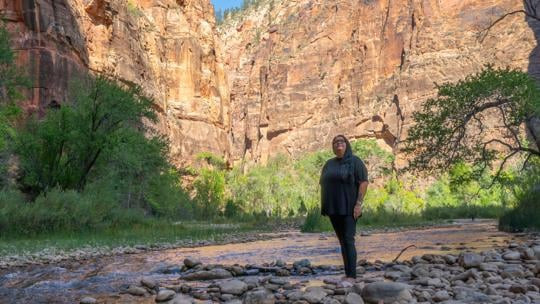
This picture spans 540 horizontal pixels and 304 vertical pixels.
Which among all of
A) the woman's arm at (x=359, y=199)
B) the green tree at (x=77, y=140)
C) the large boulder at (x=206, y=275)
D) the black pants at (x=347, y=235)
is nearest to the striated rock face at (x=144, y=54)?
the green tree at (x=77, y=140)

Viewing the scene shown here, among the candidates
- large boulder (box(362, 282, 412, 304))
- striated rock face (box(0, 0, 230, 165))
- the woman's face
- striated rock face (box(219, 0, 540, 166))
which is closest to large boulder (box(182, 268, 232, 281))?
the woman's face

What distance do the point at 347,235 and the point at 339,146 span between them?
1156mm

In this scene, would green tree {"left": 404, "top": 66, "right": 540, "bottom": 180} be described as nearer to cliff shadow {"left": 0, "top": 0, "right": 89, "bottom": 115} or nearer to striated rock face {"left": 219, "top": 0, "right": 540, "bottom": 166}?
cliff shadow {"left": 0, "top": 0, "right": 89, "bottom": 115}

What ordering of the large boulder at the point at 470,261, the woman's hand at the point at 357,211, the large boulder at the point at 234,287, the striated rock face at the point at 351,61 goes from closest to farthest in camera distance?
the large boulder at the point at 234,287 < the woman's hand at the point at 357,211 < the large boulder at the point at 470,261 < the striated rock face at the point at 351,61

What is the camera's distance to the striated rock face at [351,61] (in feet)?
324

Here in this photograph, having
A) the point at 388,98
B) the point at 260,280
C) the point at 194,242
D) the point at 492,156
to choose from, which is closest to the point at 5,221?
the point at 194,242

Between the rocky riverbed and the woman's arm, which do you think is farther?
the woman's arm

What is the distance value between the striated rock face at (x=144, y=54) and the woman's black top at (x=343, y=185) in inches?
1306

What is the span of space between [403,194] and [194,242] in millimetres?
61541

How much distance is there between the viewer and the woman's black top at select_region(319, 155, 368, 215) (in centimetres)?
637

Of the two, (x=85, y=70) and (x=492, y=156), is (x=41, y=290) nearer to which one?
(x=492, y=156)

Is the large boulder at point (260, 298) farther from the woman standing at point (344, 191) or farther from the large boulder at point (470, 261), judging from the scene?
the large boulder at point (470, 261)

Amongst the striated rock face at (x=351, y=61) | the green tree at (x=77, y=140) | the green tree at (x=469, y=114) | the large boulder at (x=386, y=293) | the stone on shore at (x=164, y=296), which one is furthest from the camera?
the striated rock face at (x=351, y=61)

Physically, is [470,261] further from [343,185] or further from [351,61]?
[351,61]
